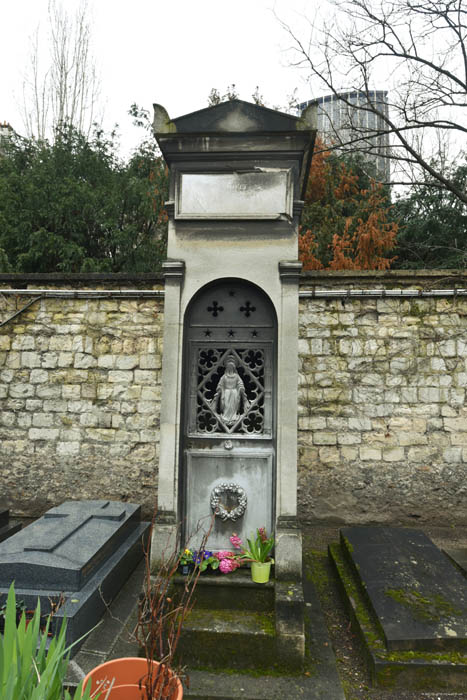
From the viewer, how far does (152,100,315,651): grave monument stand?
3.50m

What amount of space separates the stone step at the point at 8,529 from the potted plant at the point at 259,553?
2.75 meters

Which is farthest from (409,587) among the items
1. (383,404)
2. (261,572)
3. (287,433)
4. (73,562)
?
(383,404)

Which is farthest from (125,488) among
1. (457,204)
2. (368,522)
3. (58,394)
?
(457,204)

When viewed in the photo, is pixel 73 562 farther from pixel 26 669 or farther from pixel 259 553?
pixel 26 669

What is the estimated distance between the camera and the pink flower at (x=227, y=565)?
326 centimetres

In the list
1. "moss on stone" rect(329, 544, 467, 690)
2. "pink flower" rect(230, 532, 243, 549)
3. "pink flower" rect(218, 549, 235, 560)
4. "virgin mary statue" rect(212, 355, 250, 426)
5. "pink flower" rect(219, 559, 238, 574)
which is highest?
"virgin mary statue" rect(212, 355, 250, 426)

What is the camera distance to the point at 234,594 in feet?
10.4

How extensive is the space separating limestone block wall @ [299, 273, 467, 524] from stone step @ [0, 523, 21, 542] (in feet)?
11.2

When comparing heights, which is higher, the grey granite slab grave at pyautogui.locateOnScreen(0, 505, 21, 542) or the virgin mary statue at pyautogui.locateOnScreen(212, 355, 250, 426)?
the virgin mary statue at pyautogui.locateOnScreen(212, 355, 250, 426)

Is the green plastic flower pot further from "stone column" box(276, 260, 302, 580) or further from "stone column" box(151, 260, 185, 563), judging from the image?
"stone column" box(151, 260, 185, 563)

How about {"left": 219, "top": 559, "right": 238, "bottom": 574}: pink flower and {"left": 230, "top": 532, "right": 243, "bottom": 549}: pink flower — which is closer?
{"left": 219, "top": 559, "right": 238, "bottom": 574}: pink flower

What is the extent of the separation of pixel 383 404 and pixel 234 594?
11.4 ft

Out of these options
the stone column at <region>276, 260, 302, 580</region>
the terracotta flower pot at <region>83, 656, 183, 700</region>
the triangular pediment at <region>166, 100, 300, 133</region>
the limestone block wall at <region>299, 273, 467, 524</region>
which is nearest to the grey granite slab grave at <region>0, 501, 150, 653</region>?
the terracotta flower pot at <region>83, 656, 183, 700</region>

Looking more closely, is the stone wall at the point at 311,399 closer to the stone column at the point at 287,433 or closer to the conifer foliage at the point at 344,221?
the stone column at the point at 287,433
